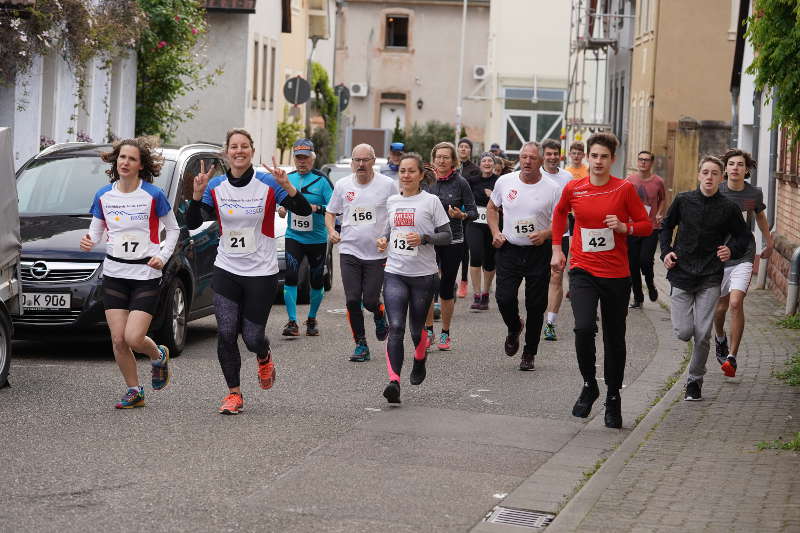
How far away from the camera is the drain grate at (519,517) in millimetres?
7141

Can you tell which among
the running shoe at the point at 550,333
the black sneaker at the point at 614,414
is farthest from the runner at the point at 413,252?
the running shoe at the point at 550,333

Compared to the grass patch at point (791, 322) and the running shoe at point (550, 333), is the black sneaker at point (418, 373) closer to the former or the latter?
the running shoe at point (550, 333)

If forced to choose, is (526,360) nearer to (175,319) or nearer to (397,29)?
(175,319)

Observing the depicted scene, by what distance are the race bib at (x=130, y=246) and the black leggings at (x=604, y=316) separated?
9.47 ft

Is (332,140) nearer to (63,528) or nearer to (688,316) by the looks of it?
(688,316)

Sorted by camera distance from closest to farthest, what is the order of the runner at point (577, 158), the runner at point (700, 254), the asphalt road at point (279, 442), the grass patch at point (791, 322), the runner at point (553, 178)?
the asphalt road at point (279, 442) → the runner at point (700, 254) → the runner at point (553, 178) → the grass patch at point (791, 322) → the runner at point (577, 158)

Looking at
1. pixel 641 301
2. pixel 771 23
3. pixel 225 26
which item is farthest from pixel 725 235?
pixel 225 26

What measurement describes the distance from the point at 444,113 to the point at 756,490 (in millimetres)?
66044

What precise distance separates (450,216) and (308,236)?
4.52ft

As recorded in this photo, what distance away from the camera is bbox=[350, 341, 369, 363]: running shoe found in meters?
12.9

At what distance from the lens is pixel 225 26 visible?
37.4m

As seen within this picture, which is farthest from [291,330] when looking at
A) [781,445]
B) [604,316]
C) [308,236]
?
[781,445]

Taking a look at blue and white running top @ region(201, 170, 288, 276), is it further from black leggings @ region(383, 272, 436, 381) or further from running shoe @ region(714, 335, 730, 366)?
running shoe @ region(714, 335, 730, 366)

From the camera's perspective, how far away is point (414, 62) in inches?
2876
